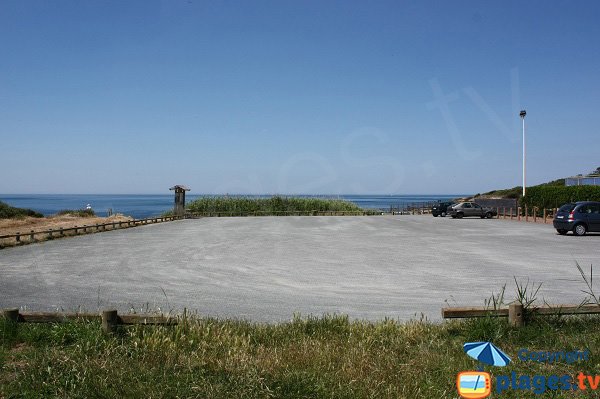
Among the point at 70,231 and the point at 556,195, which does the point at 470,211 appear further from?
the point at 70,231

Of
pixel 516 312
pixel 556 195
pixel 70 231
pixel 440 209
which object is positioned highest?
pixel 556 195

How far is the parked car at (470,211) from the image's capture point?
45.1 meters

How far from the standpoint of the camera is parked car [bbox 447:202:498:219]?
45147 millimetres

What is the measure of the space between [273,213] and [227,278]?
40805 millimetres

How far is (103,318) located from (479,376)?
4415 mm

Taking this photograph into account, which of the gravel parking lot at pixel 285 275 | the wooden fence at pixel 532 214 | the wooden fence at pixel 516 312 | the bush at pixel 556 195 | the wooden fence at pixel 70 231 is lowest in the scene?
the gravel parking lot at pixel 285 275

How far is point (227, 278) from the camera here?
39.5 ft

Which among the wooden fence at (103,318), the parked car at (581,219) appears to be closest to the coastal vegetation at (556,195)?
the parked car at (581,219)

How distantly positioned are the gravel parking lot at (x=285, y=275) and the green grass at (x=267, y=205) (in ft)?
99.4

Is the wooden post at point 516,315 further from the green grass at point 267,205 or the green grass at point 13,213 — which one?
the green grass at point 13,213

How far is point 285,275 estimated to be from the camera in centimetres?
1245

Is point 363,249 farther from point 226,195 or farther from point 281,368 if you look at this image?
point 226,195

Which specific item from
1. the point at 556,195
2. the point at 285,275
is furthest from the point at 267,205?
the point at 285,275

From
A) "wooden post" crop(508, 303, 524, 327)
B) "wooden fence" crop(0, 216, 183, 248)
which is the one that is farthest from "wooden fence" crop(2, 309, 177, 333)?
"wooden fence" crop(0, 216, 183, 248)
